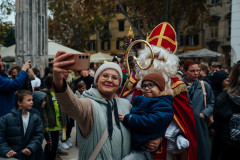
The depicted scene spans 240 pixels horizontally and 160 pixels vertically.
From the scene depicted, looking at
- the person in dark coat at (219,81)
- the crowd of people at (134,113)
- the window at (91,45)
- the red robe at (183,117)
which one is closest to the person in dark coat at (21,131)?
the crowd of people at (134,113)

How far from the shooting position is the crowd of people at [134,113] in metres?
2.07

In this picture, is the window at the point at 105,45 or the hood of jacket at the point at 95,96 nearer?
the hood of jacket at the point at 95,96

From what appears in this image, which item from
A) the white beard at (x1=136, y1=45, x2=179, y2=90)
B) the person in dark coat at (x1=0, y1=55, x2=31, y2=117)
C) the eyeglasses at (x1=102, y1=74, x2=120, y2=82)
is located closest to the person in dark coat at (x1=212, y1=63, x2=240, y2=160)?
the white beard at (x1=136, y1=45, x2=179, y2=90)

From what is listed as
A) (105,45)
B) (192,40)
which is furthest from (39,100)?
(105,45)

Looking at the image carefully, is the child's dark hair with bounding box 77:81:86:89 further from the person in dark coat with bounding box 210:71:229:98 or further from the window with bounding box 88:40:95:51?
the window with bounding box 88:40:95:51

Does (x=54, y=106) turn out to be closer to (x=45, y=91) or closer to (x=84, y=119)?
(x=45, y=91)

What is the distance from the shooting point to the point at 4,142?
3.60 metres

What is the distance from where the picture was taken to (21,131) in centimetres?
376

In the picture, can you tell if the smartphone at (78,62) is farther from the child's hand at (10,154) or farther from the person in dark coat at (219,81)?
the person in dark coat at (219,81)

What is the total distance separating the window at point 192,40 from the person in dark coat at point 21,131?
32280 mm

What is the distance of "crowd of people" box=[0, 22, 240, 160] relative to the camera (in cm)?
207

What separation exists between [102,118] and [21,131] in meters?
2.13

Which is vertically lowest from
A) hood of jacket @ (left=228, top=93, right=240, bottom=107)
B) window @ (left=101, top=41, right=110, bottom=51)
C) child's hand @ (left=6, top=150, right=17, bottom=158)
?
child's hand @ (left=6, top=150, right=17, bottom=158)

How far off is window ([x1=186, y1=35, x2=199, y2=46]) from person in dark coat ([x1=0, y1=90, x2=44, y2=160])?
32.3m
